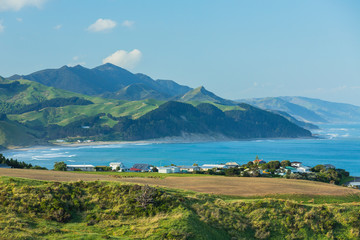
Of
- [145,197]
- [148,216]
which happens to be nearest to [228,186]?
[145,197]

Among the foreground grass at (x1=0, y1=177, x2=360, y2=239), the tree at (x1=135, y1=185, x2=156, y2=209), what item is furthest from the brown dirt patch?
the tree at (x1=135, y1=185, x2=156, y2=209)

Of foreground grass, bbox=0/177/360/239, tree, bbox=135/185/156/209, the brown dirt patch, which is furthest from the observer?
the brown dirt patch

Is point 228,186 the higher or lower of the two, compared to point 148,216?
lower

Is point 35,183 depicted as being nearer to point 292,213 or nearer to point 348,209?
point 292,213

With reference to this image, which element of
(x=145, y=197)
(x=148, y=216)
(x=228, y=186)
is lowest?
(x=228, y=186)

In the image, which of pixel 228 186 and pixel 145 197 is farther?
pixel 228 186

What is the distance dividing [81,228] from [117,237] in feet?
12.0

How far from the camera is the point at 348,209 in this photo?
3769cm

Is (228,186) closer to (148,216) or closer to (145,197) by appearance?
(145,197)

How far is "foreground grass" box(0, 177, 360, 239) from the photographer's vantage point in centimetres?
2806

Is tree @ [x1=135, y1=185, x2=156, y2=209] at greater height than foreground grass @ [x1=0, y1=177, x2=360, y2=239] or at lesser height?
greater

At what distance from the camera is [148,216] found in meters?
31.5

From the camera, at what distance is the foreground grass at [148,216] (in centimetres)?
2806

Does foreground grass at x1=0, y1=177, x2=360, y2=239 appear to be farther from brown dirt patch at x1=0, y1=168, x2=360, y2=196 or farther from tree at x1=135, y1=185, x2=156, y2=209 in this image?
brown dirt patch at x1=0, y1=168, x2=360, y2=196
